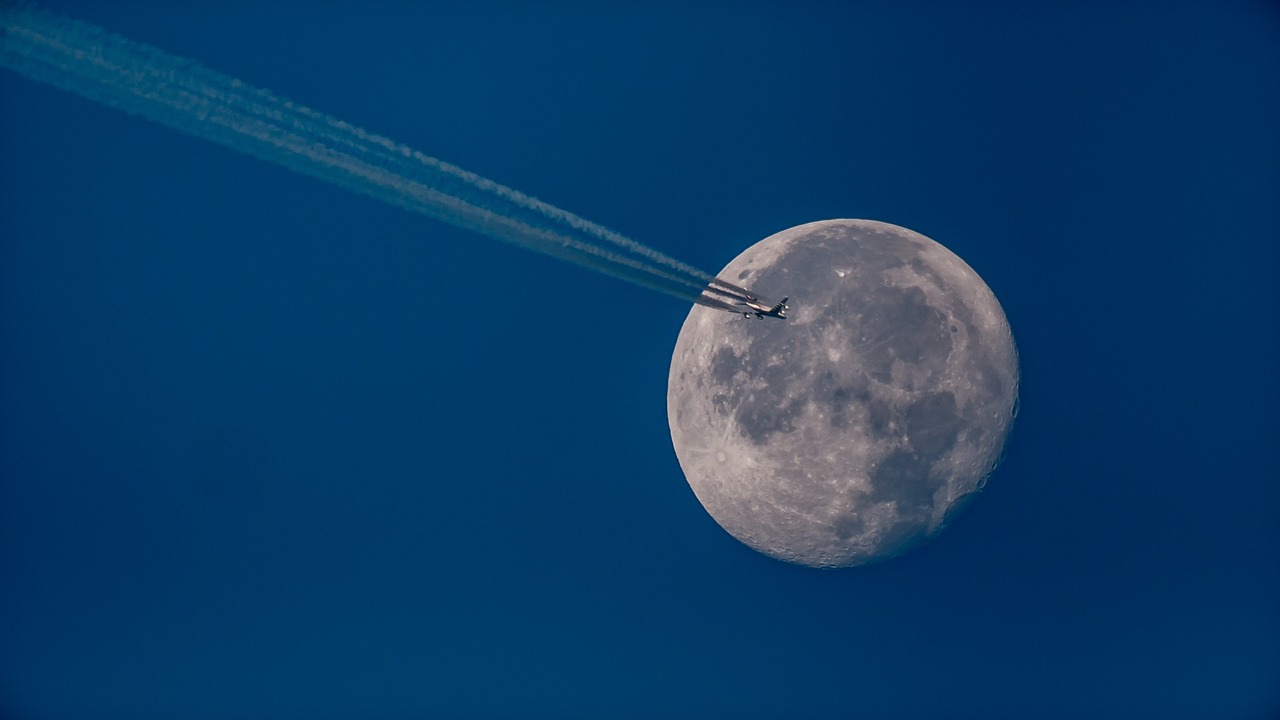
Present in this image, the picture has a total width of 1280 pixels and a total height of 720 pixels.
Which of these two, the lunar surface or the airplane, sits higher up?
the airplane

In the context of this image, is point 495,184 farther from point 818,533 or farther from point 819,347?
point 818,533

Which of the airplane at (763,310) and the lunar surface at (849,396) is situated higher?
the airplane at (763,310)

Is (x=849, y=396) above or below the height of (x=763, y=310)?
below

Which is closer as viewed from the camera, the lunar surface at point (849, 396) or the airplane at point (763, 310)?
the lunar surface at point (849, 396)

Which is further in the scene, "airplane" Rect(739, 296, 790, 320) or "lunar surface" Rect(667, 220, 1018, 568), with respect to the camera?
"airplane" Rect(739, 296, 790, 320)
